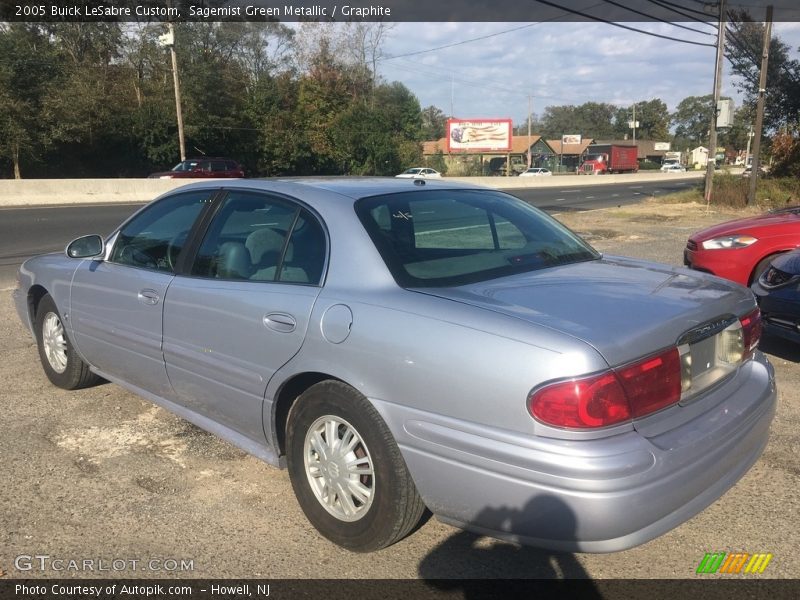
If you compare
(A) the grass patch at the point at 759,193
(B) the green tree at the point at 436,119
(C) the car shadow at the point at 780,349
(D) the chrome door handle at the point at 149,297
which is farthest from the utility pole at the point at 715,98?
(B) the green tree at the point at 436,119

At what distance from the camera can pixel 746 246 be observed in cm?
677

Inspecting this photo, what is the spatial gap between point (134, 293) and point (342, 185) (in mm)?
1424

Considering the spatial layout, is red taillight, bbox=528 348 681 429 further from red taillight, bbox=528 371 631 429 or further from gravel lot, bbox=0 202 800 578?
gravel lot, bbox=0 202 800 578

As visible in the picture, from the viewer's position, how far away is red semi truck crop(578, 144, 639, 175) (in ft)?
280

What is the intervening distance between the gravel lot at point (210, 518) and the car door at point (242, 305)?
0.40 m

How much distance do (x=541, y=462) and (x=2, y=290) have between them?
8.68 meters

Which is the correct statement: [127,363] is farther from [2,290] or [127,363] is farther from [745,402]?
[2,290]

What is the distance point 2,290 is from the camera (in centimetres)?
895

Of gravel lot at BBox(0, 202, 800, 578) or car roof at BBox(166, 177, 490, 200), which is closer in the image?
gravel lot at BBox(0, 202, 800, 578)

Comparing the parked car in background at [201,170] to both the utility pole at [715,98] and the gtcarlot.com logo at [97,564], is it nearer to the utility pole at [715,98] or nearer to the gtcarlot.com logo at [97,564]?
the utility pole at [715,98]

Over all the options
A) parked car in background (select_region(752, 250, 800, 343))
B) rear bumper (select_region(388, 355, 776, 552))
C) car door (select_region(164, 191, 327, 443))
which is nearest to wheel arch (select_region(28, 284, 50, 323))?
car door (select_region(164, 191, 327, 443))

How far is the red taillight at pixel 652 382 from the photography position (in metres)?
2.45

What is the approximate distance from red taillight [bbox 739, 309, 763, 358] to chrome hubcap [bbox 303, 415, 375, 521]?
1.79m

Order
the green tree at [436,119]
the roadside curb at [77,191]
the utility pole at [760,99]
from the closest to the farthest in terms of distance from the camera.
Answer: the utility pole at [760,99]
the roadside curb at [77,191]
the green tree at [436,119]
